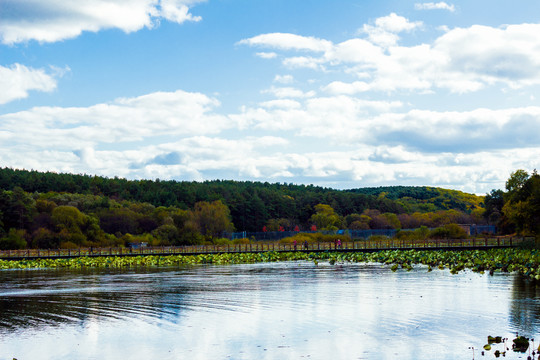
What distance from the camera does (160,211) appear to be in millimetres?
104875

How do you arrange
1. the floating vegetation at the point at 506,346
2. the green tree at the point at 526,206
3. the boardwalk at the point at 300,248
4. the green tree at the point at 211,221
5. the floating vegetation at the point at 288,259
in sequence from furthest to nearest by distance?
the green tree at the point at 211,221 < the boardwalk at the point at 300,248 < the green tree at the point at 526,206 < the floating vegetation at the point at 288,259 < the floating vegetation at the point at 506,346

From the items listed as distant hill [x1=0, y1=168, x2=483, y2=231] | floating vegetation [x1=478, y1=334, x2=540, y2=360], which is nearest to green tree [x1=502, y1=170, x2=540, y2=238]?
floating vegetation [x1=478, y1=334, x2=540, y2=360]

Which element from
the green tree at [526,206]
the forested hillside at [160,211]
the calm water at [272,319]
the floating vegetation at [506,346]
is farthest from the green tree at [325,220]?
the floating vegetation at [506,346]

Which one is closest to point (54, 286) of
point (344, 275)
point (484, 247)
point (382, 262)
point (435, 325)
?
point (344, 275)

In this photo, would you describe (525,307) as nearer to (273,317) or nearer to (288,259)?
(273,317)

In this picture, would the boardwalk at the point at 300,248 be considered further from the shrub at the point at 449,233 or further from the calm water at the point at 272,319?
the calm water at the point at 272,319

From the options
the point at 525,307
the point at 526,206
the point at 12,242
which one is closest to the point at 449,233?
the point at 526,206

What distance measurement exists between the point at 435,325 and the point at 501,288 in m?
11.7

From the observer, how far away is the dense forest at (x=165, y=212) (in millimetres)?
88188

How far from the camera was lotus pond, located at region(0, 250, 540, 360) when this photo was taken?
15.9 meters

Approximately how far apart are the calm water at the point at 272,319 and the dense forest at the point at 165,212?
38.4 meters

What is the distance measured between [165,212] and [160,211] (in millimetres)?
2249

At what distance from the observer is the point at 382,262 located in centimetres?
5600

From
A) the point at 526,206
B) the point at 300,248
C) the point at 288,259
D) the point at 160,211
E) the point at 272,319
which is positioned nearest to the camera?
the point at 272,319
